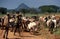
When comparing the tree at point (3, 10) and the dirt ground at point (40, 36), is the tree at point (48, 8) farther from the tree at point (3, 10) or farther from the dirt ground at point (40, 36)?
the tree at point (3, 10)

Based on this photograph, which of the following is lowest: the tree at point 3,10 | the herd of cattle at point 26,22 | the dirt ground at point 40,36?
the dirt ground at point 40,36

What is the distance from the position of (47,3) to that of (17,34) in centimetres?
73

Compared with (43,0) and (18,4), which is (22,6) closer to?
(18,4)

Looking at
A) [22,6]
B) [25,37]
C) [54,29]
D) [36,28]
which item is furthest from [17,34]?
[54,29]

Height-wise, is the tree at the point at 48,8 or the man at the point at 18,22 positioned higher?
the tree at the point at 48,8

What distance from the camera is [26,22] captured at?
2240 millimetres

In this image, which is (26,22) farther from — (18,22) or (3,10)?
(3,10)

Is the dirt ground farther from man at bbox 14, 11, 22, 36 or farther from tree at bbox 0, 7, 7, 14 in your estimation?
tree at bbox 0, 7, 7, 14

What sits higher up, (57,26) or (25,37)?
(57,26)

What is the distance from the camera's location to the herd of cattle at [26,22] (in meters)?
2.16

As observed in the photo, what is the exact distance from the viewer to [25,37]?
219 centimetres

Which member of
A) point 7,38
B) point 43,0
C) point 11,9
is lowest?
point 7,38

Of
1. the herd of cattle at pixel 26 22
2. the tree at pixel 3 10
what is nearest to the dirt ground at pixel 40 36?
the herd of cattle at pixel 26 22

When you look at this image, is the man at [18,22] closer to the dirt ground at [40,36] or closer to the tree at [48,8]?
the dirt ground at [40,36]
